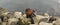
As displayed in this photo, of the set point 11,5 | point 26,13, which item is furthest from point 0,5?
point 26,13

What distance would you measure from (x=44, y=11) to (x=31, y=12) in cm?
14

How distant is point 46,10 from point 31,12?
160mm

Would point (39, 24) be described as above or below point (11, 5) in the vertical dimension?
below

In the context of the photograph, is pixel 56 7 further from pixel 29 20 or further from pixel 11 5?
pixel 11 5

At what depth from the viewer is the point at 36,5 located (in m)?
2.48

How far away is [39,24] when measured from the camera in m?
2.40

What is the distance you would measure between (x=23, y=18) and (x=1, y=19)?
23 cm

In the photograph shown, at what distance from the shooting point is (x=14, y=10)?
247 cm

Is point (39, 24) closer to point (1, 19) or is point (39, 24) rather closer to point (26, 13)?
point (26, 13)

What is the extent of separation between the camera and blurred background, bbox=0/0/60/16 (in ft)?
8.04

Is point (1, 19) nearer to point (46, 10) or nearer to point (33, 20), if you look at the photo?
point (33, 20)

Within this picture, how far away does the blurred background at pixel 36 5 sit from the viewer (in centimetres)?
245

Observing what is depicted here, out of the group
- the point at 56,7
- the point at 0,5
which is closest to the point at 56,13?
the point at 56,7

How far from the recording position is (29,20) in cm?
242
